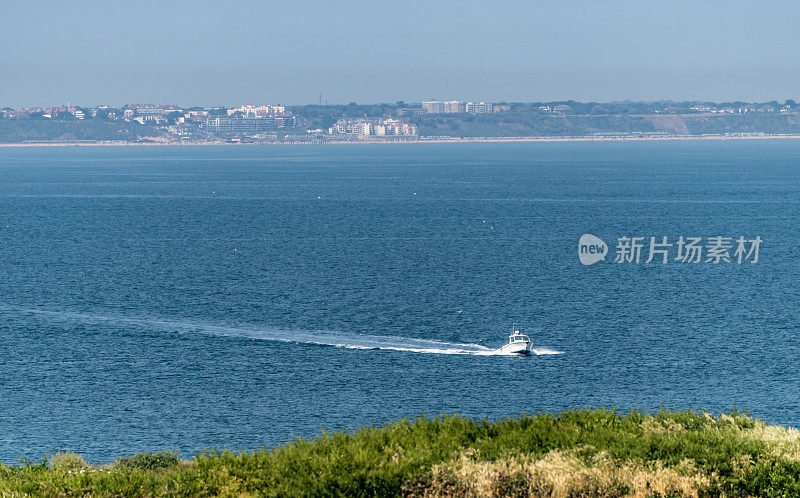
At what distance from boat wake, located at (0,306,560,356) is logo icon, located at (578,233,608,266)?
5539cm

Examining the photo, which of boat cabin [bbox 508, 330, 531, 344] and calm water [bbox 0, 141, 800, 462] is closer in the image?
calm water [bbox 0, 141, 800, 462]

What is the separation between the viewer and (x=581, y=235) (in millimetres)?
167875

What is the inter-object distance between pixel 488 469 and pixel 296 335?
5849cm

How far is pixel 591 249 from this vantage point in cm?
14938

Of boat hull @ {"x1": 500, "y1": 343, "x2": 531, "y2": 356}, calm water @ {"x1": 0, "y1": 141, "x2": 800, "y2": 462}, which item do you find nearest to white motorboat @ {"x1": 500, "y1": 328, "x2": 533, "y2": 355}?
boat hull @ {"x1": 500, "y1": 343, "x2": 531, "y2": 356}

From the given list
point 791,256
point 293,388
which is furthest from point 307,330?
point 791,256

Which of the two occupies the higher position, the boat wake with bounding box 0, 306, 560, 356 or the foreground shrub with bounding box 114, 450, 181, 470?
the foreground shrub with bounding box 114, 450, 181, 470

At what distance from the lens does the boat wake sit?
84312 millimetres

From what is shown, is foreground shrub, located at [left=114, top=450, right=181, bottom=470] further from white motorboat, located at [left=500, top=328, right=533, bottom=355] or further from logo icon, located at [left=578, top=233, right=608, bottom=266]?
logo icon, located at [left=578, top=233, right=608, bottom=266]

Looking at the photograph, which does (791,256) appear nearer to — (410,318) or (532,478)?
(410,318)

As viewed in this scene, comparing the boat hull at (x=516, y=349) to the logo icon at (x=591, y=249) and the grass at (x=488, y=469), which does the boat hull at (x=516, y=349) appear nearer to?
the grass at (x=488, y=469)

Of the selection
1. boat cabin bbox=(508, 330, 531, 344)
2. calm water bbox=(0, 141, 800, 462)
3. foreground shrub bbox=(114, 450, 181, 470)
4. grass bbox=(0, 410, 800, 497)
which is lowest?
calm water bbox=(0, 141, 800, 462)

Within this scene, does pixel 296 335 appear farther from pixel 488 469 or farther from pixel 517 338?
pixel 488 469

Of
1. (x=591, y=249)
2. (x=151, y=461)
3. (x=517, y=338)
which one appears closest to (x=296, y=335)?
(x=517, y=338)
